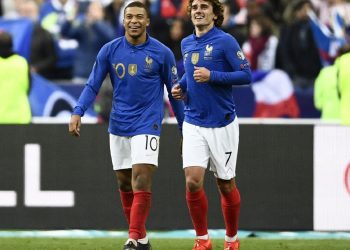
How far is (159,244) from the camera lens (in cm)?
1252

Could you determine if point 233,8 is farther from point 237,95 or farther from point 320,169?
point 320,169

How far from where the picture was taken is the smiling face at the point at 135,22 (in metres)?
11.1

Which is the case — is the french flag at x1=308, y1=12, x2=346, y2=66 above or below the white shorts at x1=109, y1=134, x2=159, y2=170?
above

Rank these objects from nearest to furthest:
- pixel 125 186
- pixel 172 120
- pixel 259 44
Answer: pixel 125 186
pixel 172 120
pixel 259 44

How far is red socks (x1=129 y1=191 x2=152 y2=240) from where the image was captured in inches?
427

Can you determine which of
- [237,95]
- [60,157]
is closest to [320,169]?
[60,157]

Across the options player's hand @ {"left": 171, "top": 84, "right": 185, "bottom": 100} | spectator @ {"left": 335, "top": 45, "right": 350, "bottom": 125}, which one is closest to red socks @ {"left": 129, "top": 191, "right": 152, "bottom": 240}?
player's hand @ {"left": 171, "top": 84, "right": 185, "bottom": 100}

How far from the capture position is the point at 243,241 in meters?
12.9

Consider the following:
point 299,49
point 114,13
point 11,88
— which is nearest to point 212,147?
point 11,88

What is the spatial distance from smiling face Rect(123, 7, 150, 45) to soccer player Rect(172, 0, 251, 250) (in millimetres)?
411

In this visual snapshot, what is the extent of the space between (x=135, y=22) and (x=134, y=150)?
1117mm

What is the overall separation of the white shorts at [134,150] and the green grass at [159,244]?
3.53 feet

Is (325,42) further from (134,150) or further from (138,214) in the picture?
(138,214)

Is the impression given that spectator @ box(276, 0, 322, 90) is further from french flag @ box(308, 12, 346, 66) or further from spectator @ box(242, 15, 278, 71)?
spectator @ box(242, 15, 278, 71)
